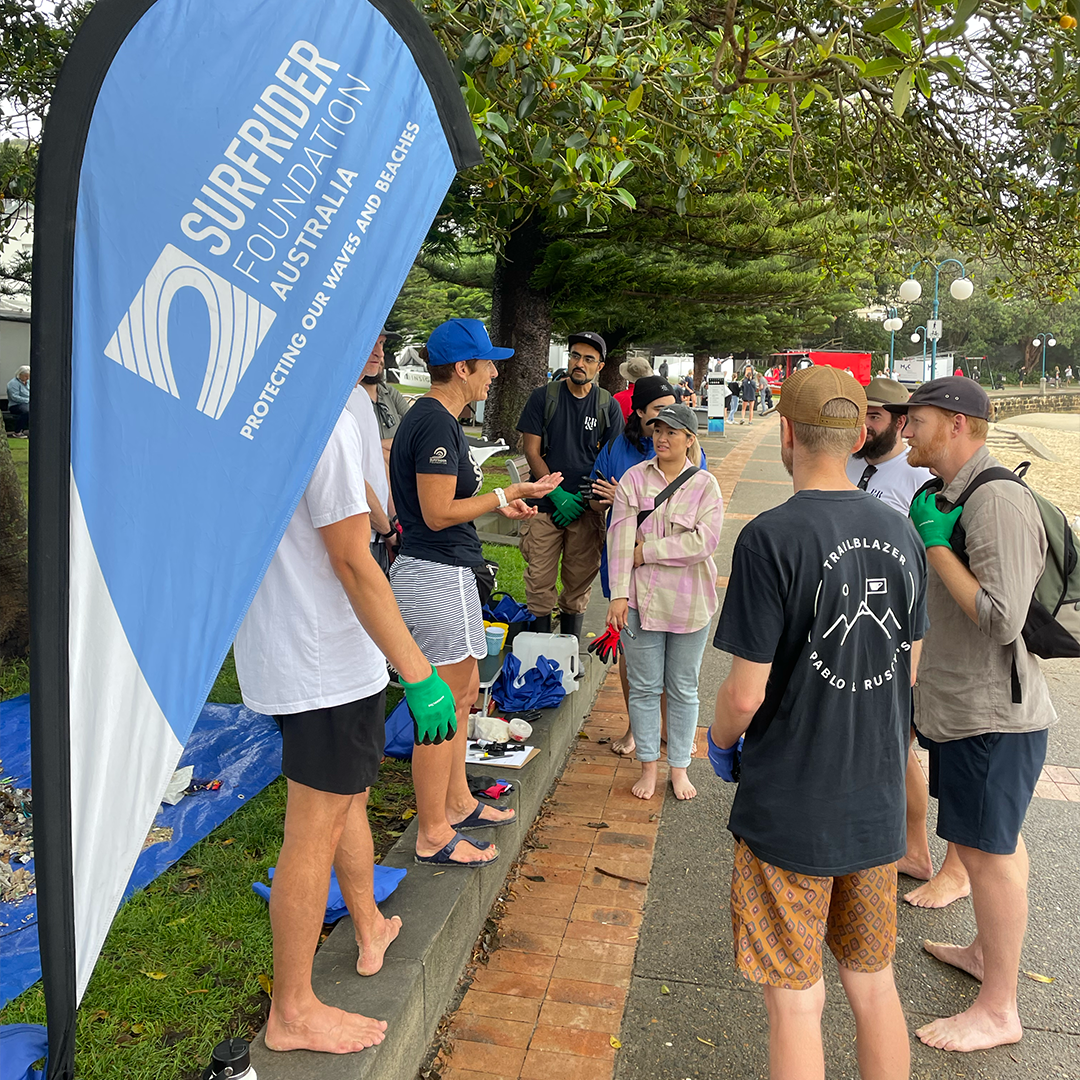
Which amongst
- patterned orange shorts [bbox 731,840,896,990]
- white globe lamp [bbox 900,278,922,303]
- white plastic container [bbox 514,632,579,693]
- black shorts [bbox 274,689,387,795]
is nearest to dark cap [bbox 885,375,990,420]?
patterned orange shorts [bbox 731,840,896,990]

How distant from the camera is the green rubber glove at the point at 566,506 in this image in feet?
18.3

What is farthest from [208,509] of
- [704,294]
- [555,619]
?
[704,294]

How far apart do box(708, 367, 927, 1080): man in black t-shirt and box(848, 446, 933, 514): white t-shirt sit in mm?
1808

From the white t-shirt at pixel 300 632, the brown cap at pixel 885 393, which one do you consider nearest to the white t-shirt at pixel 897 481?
the brown cap at pixel 885 393

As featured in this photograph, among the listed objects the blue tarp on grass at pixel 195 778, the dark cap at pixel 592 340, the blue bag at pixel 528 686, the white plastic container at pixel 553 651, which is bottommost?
the blue tarp on grass at pixel 195 778

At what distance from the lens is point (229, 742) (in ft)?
14.7

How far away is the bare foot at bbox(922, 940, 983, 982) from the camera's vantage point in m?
3.15

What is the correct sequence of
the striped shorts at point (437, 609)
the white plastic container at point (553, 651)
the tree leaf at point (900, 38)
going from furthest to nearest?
the white plastic container at point (553, 651) < the striped shorts at point (437, 609) < the tree leaf at point (900, 38)

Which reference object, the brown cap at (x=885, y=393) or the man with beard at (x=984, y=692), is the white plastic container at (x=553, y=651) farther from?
the man with beard at (x=984, y=692)

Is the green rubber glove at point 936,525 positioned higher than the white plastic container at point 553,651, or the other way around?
the green rubber glove at point 936,525

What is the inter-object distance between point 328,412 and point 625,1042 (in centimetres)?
227

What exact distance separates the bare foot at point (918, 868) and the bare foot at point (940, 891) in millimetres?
59

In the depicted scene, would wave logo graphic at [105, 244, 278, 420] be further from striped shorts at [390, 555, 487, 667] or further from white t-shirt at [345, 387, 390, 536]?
white t-shirt at [345, 387, 390, 536]

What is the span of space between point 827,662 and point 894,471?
2.18 meters
